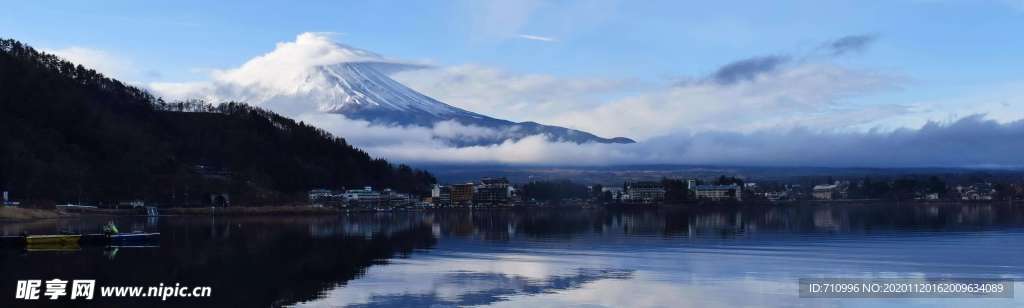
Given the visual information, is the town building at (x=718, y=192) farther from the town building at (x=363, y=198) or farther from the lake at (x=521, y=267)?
the lake at (x=521, y=267)

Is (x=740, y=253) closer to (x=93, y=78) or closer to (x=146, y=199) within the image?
(x=146, y=199)

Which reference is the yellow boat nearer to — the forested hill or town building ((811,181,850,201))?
the forested hill

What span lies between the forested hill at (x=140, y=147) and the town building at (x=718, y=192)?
39620 millimetres

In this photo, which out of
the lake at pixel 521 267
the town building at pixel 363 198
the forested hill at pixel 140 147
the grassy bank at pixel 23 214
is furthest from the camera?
the town building at pixel 363 198

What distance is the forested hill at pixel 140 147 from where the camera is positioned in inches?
3209

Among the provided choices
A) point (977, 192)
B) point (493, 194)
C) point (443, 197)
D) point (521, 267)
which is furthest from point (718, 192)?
point (521, 267)

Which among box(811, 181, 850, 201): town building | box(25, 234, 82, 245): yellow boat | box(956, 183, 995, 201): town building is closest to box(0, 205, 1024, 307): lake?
Result: box(25, 234, 82, 245): yellow boat

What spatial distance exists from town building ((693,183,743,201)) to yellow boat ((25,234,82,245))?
4064 inches

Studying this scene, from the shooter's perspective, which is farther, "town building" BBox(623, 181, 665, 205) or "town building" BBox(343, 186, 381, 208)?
"town building" BBox(623, 181, 665, 205)

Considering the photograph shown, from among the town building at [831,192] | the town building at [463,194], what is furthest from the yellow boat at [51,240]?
the town building at [831,192]

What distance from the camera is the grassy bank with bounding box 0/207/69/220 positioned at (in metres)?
62.0

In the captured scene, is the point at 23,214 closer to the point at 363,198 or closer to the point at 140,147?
the point at 140,147

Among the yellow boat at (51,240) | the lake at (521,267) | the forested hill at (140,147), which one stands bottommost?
the lake at (521,267)

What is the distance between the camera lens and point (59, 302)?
64.8 feet
